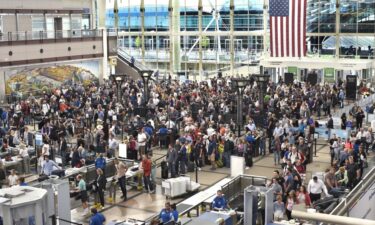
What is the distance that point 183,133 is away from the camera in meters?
23.8

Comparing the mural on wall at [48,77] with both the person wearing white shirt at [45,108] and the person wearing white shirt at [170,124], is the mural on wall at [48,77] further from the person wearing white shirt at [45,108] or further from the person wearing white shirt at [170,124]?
the person wearing white shirt at [170,124]

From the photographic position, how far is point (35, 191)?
1152 centimetres

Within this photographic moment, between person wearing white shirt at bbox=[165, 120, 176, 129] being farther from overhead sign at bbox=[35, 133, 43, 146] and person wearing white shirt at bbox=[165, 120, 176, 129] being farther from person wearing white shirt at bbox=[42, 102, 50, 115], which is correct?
person wearing white shirt at bbox=[42, 102, 50, 115]

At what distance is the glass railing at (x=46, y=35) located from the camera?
36.3 metres

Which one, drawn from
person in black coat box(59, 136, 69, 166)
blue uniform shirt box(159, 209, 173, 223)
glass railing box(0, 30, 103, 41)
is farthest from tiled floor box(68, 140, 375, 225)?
glass railing box(0, 30, 103, 41)

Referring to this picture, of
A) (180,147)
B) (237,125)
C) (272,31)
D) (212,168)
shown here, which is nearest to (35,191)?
(180,147)

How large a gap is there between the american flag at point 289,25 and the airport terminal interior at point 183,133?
0.20 feet

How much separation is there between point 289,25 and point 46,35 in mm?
16397

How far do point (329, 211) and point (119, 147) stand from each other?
31.1 ft

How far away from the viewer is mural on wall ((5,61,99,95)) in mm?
37125

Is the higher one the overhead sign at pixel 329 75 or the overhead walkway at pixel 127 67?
the overhead walkway at pixel 127 67

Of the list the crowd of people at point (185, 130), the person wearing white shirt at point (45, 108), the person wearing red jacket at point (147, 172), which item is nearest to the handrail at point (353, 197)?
the crowd of people at point (185, 130)

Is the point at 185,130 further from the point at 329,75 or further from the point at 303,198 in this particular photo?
the point at 329,75

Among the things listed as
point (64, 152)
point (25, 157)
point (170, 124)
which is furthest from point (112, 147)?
point (170, 124)
